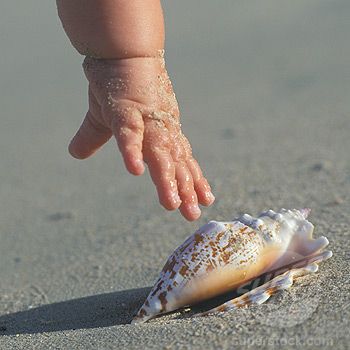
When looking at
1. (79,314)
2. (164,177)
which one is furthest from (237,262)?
(79,314)

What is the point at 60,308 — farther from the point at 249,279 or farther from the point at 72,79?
the point at 72,79

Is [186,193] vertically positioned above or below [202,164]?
above

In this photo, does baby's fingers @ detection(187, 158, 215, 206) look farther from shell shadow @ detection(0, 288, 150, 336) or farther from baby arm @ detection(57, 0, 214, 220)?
shell shadow @ detection(0, 288, 150, 336)

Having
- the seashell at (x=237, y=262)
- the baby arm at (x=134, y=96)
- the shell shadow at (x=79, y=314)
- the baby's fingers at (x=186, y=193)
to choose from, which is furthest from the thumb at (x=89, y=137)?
the shell shadow at (x=79, y=314)

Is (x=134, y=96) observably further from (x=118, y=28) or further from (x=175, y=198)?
(x=175, y=198)

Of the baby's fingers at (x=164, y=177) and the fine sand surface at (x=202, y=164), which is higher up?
the baby's fingers at (x=164, y=177)

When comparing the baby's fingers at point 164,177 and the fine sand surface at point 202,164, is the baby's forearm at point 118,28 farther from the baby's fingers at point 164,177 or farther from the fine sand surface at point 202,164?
the fine sand surface at point 202,164

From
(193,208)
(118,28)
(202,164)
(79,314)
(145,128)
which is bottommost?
(202,164)
